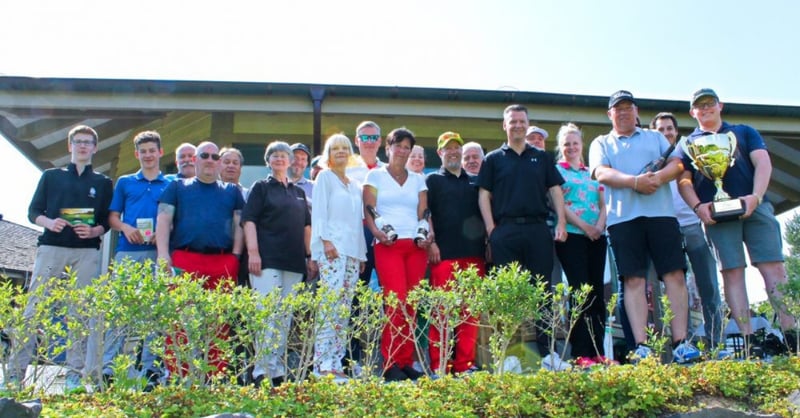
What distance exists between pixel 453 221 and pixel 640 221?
142cm

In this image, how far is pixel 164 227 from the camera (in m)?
5.20

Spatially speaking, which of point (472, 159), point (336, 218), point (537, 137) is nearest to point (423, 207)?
point (336, 218)

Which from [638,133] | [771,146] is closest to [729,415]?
[638,133]

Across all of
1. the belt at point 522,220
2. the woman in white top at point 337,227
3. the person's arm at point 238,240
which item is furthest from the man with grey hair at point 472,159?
the person's arm at point 238,240

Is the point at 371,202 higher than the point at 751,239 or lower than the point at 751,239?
higher

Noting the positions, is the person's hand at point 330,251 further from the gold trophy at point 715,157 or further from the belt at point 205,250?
the gold trophy at point 715,157

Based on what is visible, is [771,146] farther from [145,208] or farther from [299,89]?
[145,208]

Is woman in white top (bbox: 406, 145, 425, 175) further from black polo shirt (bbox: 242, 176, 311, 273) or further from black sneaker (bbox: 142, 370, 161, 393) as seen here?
black sneaker (bbox: 142, 370, 161, 393)

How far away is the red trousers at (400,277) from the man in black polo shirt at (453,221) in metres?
0.17

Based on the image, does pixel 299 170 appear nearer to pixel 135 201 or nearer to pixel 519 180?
pixel 135 201

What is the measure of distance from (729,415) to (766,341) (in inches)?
65.5

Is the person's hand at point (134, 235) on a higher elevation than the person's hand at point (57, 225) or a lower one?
lower

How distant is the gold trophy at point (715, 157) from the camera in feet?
16.3

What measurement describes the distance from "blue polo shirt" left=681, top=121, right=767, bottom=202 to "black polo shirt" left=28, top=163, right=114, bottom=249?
185 inches
